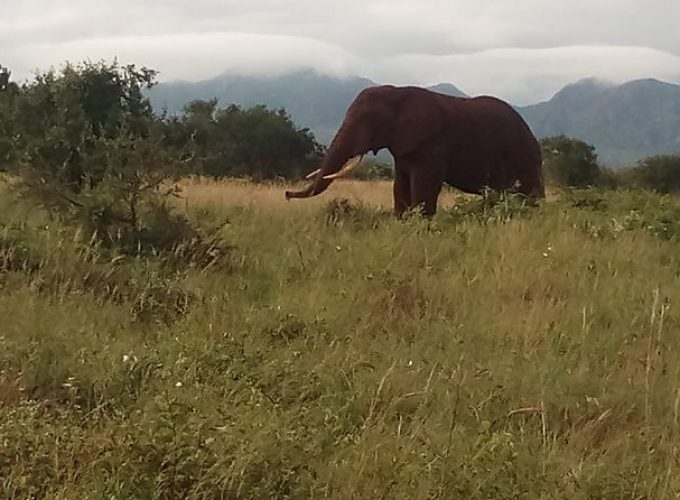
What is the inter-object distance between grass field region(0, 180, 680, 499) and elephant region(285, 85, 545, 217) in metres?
3.39

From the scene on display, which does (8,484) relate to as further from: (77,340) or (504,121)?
(504,121)

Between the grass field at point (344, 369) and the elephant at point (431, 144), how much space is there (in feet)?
11.1

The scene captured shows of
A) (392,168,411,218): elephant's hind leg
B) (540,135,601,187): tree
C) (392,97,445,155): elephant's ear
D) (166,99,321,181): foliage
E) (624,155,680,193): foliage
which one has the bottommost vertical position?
(624,155,680,193): foliage

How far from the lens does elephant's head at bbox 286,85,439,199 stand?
11.0m

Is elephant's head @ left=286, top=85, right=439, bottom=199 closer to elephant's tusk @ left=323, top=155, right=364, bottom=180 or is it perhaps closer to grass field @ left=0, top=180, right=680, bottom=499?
elephant's tusk @ left=323, top=155, right=364, bottom=180

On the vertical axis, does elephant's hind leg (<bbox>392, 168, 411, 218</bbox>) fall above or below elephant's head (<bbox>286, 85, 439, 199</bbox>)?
below

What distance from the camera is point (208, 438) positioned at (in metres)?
3.43

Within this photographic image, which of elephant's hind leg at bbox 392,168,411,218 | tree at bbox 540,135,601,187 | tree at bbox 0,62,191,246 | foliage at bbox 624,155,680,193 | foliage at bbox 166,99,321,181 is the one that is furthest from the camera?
foliage at bbox 624,155,680,193

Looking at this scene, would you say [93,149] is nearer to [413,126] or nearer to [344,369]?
[413,126]

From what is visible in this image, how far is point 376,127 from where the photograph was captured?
11227 mm

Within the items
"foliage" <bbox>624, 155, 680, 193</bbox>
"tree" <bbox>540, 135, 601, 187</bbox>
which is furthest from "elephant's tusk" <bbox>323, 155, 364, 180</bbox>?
"foliage" <bbox>624, 155, 680, 193</bbox>

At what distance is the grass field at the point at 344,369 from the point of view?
3365 mm

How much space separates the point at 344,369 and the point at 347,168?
21.1ft

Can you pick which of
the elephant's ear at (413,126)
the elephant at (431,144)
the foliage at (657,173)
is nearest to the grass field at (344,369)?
the elephant at (431,144)
